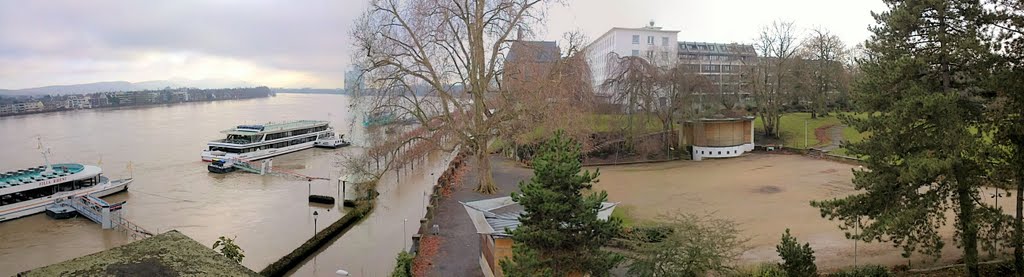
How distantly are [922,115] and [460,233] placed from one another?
1237cm

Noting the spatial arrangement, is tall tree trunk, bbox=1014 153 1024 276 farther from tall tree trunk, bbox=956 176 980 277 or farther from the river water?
the river water

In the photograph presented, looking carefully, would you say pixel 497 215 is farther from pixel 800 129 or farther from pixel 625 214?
pixel 800 129

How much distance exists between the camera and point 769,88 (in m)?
42.4

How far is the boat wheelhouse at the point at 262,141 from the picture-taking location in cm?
4453

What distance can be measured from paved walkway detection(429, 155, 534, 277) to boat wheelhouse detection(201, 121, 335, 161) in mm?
23579

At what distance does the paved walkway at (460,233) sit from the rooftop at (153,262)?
24.6 ft

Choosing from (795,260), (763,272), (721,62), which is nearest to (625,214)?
(763,272)

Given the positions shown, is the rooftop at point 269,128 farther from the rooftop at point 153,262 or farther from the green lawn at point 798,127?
the rooftop at point 153,262

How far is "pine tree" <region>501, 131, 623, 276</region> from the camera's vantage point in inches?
364

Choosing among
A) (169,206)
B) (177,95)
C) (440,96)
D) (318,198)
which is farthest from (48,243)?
(177,95)

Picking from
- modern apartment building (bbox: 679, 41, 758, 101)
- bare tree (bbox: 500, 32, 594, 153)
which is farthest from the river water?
modern apartment building (bbox: 679, 41, 758, 101)

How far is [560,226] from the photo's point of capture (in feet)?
31.3

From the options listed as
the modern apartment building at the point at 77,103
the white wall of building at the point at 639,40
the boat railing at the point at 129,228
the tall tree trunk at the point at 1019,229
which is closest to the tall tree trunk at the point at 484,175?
the boat railing at the point at 129,228

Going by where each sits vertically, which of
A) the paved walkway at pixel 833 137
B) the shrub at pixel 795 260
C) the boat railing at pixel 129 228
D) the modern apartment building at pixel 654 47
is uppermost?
the modern apartment building at pixel 654 47
